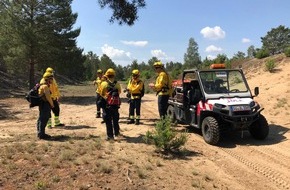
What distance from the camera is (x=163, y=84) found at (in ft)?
37.4

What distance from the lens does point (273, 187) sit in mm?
6812

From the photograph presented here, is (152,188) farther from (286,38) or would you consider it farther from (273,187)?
(286,38)

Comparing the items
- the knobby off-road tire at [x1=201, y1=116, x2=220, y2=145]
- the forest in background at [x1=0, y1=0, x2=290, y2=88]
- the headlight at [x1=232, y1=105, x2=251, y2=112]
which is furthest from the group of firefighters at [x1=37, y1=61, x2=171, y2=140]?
the forest in background at [x1=0, y1=0, x2=290, y2=88]

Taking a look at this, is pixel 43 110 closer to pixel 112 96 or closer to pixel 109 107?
pixel 109 107

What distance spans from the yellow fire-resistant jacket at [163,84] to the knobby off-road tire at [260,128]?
9.10 ft

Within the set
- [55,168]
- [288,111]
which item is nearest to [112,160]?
[55,168]

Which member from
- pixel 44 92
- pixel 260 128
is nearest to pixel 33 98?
pixel 44 92

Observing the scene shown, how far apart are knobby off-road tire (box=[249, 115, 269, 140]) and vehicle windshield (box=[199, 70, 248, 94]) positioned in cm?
107

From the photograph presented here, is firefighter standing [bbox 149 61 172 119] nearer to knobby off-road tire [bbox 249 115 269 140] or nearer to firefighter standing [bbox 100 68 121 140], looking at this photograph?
firefighter standing [bbox 100 68 121 140]

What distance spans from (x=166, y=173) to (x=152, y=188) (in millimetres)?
789

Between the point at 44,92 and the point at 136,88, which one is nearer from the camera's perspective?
the point at 44,92

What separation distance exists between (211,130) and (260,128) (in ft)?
5.00

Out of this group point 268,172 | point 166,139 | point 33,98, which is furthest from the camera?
point 33,98

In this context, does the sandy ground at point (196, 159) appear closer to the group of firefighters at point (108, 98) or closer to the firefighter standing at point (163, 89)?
the group of firefighters at point (108, 98)
